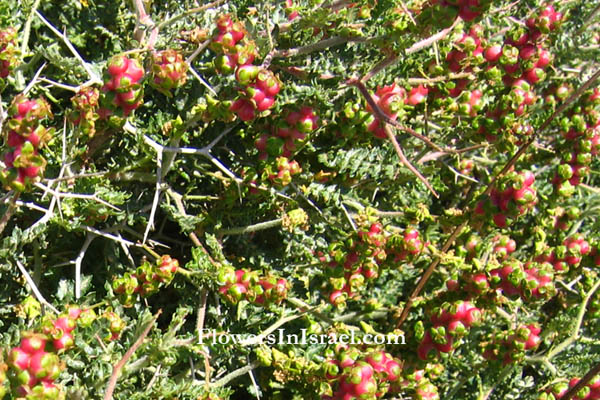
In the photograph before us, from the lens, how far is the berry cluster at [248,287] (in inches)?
71.2

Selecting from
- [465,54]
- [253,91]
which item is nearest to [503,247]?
[465,54]

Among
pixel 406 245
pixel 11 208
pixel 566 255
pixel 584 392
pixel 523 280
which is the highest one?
pixel 11 208

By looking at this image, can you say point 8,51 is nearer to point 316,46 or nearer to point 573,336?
point 316,46

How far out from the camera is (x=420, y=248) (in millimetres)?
1990

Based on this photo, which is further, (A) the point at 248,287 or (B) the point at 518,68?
(B) the point at 518,68

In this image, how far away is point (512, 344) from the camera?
221cm

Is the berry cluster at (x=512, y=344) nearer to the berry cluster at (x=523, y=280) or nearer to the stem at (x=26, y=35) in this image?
the berry cluster at (x=523, y=280)

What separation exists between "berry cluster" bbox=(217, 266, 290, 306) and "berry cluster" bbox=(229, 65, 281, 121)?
384 mm

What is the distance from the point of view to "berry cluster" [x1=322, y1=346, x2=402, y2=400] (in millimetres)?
1809

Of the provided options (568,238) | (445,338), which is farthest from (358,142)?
(568,238)

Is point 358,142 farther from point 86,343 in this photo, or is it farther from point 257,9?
point 86,343

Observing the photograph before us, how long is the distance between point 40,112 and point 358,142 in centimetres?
91

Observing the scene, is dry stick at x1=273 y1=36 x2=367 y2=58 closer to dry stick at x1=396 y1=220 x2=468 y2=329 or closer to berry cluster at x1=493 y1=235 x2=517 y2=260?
dry stick at x1=396 y1=220 x2=468 y2=329

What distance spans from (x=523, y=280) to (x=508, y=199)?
0.76 ft
